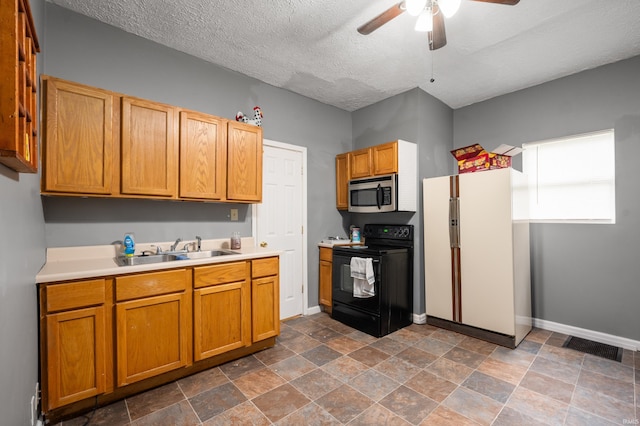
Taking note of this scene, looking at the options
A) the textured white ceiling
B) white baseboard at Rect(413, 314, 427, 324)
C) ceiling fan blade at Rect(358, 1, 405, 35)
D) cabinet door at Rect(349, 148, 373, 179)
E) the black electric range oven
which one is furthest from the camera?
cabinet door at Rect(349, 148, 373, 179)

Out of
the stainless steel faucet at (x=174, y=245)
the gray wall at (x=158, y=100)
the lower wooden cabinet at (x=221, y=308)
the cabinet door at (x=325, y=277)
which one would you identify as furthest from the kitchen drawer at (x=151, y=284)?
the cabinet door at (x=325, y=277)

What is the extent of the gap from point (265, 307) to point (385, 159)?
2120 millimetres

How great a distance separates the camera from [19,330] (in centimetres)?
127

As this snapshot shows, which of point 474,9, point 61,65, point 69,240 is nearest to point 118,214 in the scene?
point 69,240

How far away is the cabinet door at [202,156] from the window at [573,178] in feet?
11.1

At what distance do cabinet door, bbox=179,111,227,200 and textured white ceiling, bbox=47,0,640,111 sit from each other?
76cm

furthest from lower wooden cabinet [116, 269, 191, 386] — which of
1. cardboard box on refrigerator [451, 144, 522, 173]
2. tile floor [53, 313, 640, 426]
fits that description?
cardboard box on refrigerator [451, 144, 522, 173]

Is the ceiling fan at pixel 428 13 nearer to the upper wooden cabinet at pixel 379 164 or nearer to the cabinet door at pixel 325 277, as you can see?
the upper wooden cabinet at pixel 379 164

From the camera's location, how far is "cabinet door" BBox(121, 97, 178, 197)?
7.27 feet

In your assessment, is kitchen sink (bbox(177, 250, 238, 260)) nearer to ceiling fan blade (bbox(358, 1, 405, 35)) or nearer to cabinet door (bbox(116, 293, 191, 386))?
cabinet door (bbox(116, 293, 191, 386))

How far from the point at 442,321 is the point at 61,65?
4.25 m

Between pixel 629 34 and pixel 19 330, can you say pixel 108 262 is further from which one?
pixel 629 34

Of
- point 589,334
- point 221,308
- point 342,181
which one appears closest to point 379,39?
point 342,181

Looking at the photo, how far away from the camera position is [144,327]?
6.66 feet
